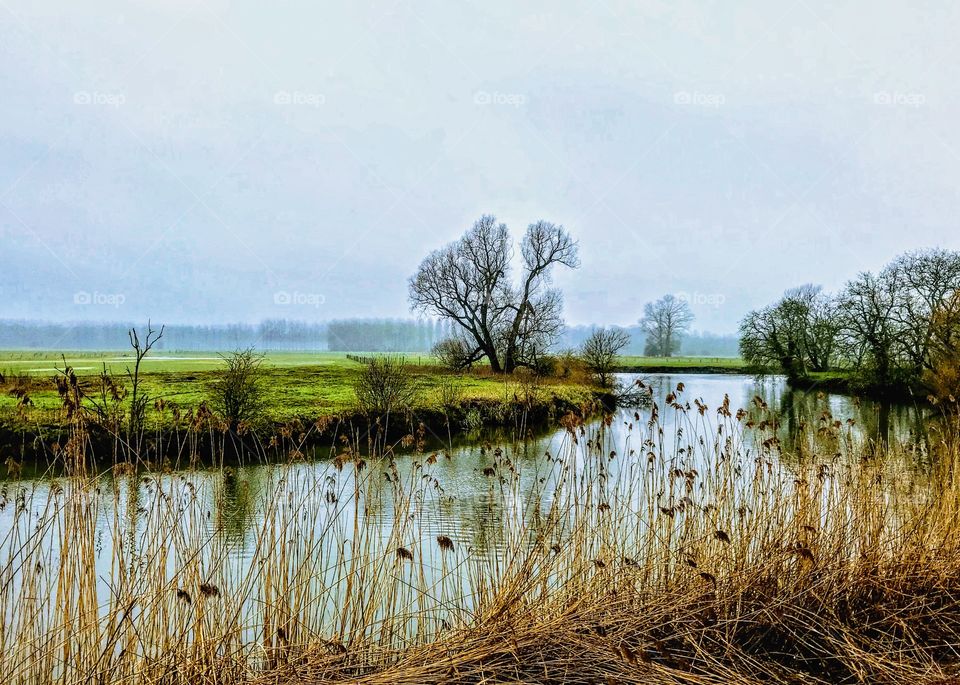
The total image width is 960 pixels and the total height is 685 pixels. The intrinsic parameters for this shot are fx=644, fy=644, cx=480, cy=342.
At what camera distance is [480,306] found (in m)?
34.2

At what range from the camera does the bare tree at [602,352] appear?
2519 cm

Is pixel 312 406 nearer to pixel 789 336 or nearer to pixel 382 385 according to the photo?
pixel 382 385

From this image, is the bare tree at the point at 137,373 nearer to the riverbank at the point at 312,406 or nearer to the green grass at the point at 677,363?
the riverbank at the point at 312,406

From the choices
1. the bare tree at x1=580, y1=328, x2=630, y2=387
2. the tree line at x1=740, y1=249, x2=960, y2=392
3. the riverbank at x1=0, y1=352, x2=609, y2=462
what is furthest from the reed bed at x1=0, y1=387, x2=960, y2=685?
the bare tree at x1=580, y1=328, x2=630, y2=387

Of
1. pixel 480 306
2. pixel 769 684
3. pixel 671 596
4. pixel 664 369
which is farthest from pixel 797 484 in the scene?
pixel 664 369

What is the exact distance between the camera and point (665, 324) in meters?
45.8


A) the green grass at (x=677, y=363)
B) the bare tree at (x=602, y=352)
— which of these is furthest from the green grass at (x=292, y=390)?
the green grass at (x=677, y=363)

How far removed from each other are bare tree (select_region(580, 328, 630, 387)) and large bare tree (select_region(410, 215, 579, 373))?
4999 mm

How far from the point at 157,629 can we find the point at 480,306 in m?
31.2

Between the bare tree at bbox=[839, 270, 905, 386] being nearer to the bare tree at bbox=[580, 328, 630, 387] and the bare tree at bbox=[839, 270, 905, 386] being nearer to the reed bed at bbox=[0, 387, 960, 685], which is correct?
the bare tree at bbox=[580, 328, 630, 387]

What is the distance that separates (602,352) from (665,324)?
22.2 meters

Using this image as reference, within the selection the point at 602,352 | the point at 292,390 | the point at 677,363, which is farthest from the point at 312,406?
the point at 677,363

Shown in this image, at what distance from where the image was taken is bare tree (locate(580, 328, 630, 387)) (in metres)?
25.2

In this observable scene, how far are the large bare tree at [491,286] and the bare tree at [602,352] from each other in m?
5.00
